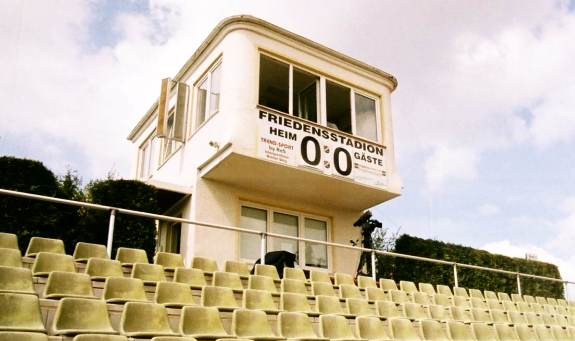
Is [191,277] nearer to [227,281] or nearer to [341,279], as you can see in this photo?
[227,281]

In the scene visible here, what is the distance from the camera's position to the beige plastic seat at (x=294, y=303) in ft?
19.3

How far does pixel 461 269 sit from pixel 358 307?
5693 millimetres

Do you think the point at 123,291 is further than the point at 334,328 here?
No

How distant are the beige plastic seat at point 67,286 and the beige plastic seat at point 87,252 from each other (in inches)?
43.2

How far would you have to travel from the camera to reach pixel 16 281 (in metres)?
4.24

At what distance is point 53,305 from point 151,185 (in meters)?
4.88

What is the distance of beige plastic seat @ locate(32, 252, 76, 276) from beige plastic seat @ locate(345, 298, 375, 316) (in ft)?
10.1

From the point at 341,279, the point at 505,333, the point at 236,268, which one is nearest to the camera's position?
the point at 236,268

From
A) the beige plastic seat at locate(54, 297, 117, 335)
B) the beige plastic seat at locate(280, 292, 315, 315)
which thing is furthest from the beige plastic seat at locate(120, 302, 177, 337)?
the beige plastic seat at locate(280, 292, 315, 315)

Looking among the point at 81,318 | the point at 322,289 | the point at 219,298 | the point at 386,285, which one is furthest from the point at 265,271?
the point at 81,318

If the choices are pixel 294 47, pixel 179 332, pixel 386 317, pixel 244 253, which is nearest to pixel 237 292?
pixel 179 332

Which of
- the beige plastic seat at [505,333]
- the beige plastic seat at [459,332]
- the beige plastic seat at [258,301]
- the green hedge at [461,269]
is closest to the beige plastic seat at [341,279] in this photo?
the beige plastic seat at [459,332]

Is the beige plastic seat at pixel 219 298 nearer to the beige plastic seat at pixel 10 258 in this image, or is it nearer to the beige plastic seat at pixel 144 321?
the beige plastic seat at pixel 144 321

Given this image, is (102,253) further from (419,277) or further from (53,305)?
(419,277)
